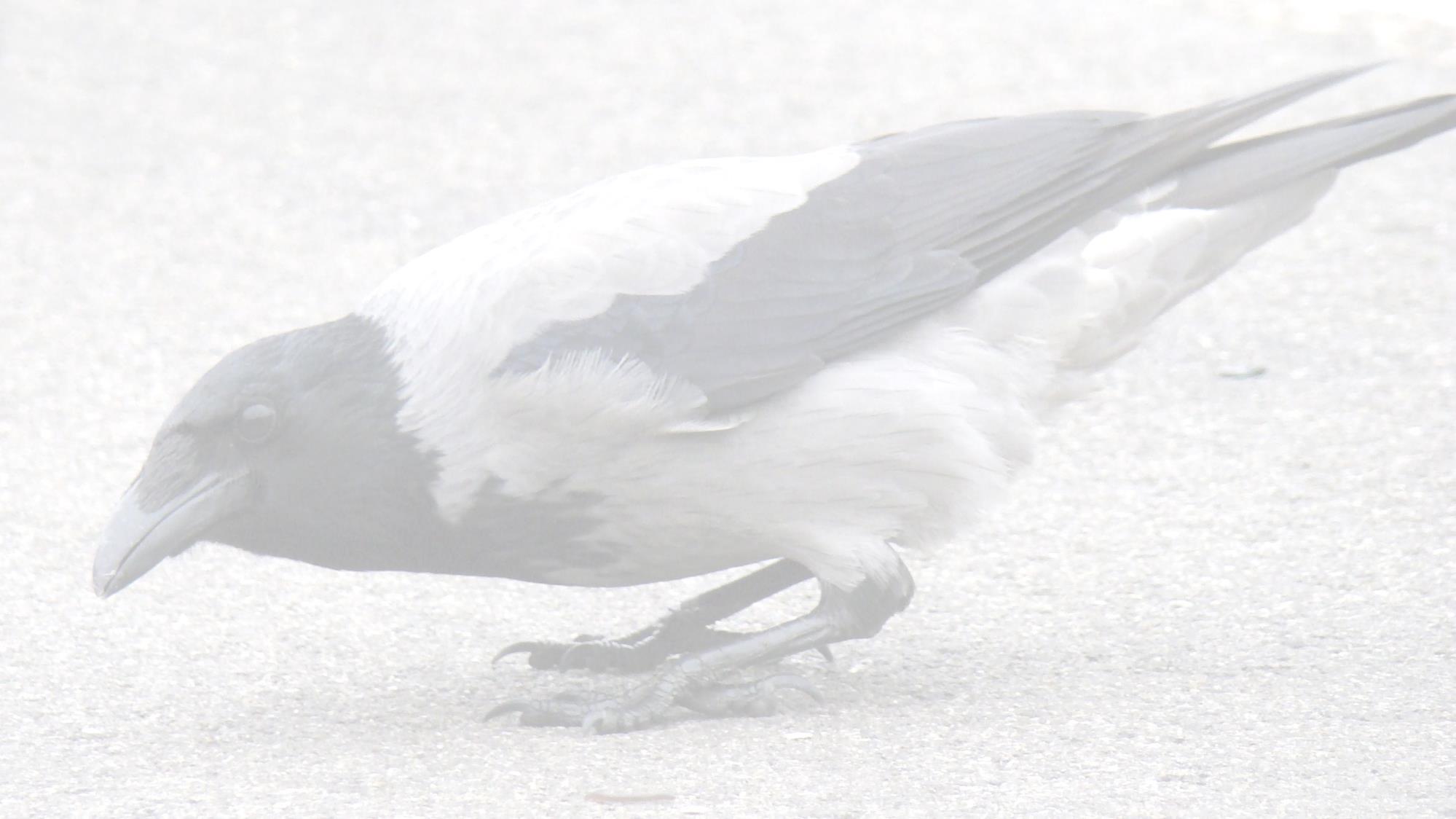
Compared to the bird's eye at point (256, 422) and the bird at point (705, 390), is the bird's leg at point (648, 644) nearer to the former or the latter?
the bird at point (705, 390)

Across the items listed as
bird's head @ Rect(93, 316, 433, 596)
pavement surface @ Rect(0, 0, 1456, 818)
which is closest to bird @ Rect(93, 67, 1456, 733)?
bird's head @ Rect(93, 316, 433, 596)

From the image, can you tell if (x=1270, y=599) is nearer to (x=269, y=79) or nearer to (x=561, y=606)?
(x=561, y=606)

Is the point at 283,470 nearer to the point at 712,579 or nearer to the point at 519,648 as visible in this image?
the point at 519,648

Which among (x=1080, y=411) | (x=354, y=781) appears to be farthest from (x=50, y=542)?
(x=1080, y=411)

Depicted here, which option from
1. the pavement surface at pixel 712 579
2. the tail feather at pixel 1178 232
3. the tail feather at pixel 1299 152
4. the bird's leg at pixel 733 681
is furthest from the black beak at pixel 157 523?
the tail feather at pixel 1299 152

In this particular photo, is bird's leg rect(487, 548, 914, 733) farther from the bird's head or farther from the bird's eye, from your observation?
the bird's eye

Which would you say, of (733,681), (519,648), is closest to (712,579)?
(519,648)

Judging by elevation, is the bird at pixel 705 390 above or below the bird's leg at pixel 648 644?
above
